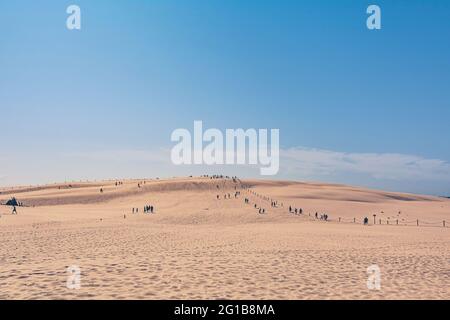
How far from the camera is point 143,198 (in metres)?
71.4

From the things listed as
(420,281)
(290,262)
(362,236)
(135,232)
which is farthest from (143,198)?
(420,281)

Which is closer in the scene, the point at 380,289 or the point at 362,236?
the point at 380,289

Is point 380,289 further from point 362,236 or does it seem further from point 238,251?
point 362,236

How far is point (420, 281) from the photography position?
14.7 meters

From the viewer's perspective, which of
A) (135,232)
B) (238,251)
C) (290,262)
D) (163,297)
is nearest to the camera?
(163,297)

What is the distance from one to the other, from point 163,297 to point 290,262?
26.2 ft
